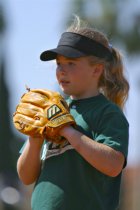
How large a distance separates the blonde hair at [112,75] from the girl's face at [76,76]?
14cm

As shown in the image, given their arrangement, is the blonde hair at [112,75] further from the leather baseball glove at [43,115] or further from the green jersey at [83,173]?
the leather baseball glove at [43,115]

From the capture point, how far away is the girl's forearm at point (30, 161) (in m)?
4.95

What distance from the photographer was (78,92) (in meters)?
5.07

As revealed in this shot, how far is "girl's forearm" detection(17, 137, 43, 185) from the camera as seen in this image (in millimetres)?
4953

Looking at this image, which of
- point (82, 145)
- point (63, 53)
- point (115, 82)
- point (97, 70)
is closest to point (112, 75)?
point (115, 82)

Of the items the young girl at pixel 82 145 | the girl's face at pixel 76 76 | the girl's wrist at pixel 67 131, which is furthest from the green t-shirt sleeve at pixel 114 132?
the girl's face at pixel 76 76

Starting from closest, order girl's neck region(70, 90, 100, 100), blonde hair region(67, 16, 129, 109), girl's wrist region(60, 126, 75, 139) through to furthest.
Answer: girl's wrist region(60, 126, 75, 139), girl's neck region(70, 90, 100, 100), blonde hair region(67, 16, 129, 109)

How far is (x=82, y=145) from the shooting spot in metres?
4.73

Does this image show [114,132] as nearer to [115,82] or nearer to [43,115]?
[43,115]

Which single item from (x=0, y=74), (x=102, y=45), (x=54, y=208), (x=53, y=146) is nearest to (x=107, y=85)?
(x=102, y=45)

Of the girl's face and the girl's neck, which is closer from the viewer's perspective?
the girl's face

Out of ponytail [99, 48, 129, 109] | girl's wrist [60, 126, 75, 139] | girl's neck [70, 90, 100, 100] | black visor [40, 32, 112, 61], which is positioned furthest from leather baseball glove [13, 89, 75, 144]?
ponytail [99, 48, 129, 109]

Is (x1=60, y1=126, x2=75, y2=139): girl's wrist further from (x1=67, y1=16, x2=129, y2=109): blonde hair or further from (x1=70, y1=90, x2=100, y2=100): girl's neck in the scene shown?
(x1=67, y1=16, x2=129, y2=109): blonde hair

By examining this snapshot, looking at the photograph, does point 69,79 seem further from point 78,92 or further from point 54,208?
point 54,208
